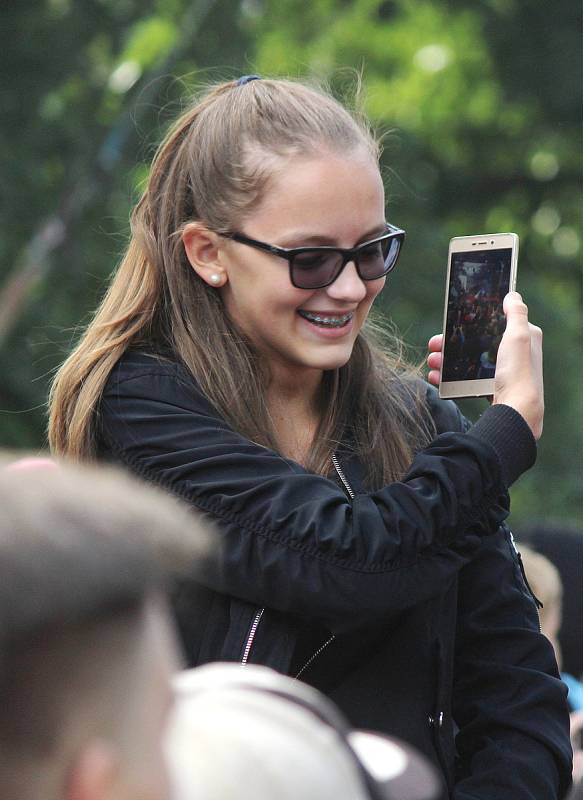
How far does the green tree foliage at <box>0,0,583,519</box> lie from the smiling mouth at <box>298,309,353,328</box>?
4931 millimetres

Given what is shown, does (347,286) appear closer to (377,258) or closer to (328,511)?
(377,258)

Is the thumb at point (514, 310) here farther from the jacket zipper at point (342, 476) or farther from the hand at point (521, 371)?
the jacket zipper at point (342, 476)

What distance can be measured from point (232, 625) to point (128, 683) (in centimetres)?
123

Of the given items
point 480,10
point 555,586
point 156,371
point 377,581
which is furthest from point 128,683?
point 480,10

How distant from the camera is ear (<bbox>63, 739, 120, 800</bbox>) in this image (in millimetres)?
1024

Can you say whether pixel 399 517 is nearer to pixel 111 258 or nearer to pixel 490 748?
pixel 490 748

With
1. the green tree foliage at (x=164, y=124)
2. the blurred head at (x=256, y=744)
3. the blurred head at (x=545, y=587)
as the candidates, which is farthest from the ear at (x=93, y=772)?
the green tree foliage at (x=164, y=124)

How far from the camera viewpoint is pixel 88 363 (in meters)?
2.49

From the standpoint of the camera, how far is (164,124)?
8406mm

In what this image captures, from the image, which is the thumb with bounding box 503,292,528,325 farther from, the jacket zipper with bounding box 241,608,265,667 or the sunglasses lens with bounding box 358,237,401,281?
the jacket zipper with bounding box 241,608,265,667

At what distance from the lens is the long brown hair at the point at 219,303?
249 centimetres

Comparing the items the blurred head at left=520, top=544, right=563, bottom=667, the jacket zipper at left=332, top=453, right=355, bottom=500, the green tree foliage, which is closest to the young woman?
the jacket zipper at left=332, top=453, right=355, bottom=500

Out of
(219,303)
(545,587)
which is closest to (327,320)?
(219,303)

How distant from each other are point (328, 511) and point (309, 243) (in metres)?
0.50
